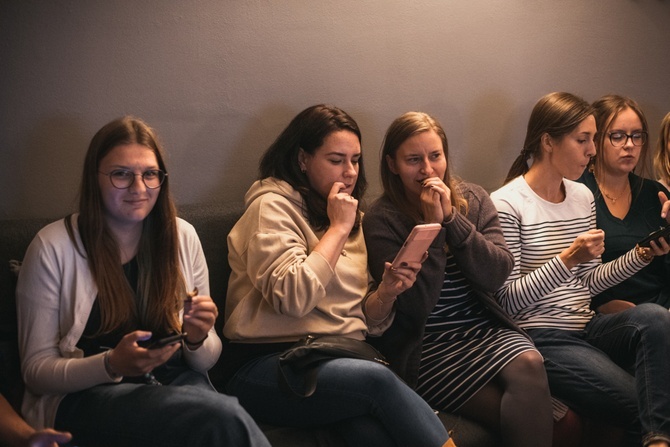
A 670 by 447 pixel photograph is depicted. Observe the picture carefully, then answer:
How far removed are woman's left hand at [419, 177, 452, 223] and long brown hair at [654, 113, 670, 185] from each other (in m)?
1.33

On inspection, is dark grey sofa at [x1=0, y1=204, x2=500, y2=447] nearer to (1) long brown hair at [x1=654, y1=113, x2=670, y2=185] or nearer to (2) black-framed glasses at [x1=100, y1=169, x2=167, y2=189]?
(2) black-framed glasses at [x1=100, y1=169, x2=167, y2=189]

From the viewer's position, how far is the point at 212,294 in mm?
2736

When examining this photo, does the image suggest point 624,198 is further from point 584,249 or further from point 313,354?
point 313,354

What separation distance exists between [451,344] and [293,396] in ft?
2.24

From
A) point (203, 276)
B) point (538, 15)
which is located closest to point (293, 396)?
point (203, 276)

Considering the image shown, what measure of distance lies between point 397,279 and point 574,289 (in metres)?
0.84

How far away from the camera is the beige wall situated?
8.57 ft

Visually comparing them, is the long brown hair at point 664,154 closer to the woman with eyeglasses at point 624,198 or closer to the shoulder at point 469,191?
the woman with eyeglasses at point 624,198

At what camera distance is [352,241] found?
2.84 metres

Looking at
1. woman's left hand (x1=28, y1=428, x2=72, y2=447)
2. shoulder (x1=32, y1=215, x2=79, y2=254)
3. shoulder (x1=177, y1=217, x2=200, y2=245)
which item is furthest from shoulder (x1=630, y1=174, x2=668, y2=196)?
woman's left hand (x1=28, y1=428, x2=72, y2=447)

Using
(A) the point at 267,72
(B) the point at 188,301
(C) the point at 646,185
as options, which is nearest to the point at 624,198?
(C) the point at 646,185

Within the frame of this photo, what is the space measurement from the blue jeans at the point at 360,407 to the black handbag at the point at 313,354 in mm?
21

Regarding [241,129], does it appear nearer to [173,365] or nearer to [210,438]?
[173,365]

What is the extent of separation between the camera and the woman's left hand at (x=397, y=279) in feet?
8.63
